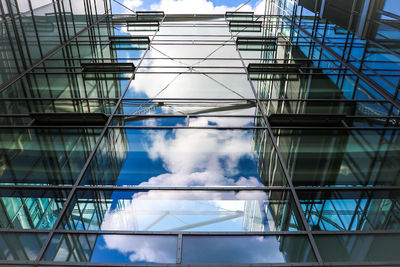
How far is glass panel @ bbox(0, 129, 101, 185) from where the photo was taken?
811 cm

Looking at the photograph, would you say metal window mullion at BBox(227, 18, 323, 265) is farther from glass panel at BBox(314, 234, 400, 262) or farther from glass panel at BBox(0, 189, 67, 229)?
glass panel at BBox(0, 189, 67, 229)

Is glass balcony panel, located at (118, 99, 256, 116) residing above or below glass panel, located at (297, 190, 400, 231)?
above

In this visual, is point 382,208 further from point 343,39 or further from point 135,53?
point 135,53

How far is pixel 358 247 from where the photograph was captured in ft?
21.0

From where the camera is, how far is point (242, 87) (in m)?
12.8

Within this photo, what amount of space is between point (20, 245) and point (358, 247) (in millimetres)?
6895

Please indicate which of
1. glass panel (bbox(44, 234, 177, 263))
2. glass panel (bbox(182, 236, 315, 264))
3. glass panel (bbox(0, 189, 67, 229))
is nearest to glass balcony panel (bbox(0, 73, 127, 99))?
glass panel (bbox(0, 189, 67, 229))

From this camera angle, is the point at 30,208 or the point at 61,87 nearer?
the point at 30,208

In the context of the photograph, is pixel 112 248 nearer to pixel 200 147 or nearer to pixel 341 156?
pixel 200 147

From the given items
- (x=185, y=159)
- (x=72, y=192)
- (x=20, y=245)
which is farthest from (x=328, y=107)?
(x=20, y=245)

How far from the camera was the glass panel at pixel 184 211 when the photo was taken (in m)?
6.96

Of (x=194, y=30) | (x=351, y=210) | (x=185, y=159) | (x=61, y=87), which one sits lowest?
(x=351, y=210)

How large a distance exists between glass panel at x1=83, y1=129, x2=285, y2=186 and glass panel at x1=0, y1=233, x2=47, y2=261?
1.90 metres

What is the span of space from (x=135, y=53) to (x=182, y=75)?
13.1ft
